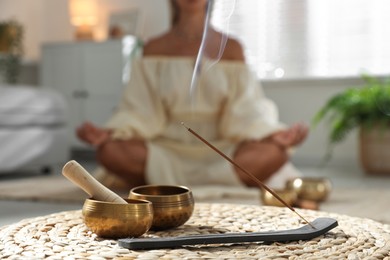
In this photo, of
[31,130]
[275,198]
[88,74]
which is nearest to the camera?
[275,198]

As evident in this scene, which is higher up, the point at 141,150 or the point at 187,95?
the point at 187,95

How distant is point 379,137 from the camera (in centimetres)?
374

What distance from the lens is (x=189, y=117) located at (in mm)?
2830

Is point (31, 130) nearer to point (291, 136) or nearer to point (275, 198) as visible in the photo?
point (291, 136)

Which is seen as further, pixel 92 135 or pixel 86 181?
pixel 92 135

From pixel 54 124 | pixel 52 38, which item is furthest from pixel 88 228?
pixel 52 38

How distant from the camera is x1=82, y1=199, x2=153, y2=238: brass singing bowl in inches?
35.2

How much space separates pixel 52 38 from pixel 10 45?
1.76 ft

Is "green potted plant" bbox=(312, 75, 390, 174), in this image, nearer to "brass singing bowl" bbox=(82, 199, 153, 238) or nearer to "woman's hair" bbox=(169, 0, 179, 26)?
"woman's hair" bbox=(169, 0, 179, 26)

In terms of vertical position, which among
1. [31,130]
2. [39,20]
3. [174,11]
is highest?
[39,20]

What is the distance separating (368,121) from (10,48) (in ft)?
9.11

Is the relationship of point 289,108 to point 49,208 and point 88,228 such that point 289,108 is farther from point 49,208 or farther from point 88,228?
point 88,228

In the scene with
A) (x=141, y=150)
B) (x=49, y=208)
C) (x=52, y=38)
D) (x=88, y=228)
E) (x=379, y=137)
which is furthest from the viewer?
(x=52, y=38)

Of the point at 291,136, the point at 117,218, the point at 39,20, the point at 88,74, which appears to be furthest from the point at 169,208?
the point at 39,20
